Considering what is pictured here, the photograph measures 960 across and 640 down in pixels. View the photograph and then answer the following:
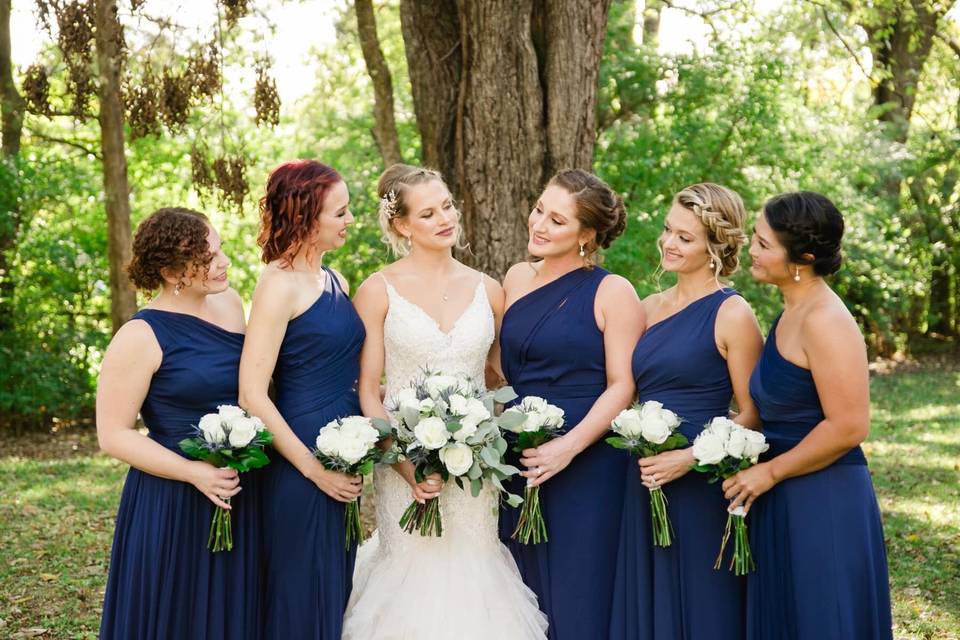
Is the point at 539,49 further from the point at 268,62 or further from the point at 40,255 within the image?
the point at 40,255

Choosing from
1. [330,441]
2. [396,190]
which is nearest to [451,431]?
[330,441]

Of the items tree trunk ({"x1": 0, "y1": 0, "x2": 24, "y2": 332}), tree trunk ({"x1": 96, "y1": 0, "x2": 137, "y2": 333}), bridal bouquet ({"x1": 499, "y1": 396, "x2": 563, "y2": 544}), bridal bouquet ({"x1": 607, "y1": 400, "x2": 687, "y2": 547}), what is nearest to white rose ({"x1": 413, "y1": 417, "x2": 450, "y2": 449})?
bridal bouquet ({"x1": 499, "y1": 396, "x2": 563, "y2": 544})

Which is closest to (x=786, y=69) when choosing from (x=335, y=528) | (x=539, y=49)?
(x=539, y=49)

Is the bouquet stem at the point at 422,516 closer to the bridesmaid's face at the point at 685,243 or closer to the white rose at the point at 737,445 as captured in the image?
the white rose at the point at 737,445

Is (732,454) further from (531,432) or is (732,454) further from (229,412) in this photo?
(229,412)

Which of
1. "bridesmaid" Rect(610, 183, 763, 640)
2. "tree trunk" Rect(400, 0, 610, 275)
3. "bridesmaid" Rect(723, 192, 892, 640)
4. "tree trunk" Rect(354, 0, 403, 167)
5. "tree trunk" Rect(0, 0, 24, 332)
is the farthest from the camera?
"tree trunk" Rect(0, 0, 24, 332)

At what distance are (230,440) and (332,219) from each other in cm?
109

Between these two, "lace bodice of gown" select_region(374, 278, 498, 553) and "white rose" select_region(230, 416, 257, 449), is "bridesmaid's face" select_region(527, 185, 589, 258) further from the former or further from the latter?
"white rose" select_region(230, 416, 257, 449)

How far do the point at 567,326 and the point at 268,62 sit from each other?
458 cm

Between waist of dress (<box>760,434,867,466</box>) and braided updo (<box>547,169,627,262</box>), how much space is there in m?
1.23

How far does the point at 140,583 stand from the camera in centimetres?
419

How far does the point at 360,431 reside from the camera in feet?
13.7

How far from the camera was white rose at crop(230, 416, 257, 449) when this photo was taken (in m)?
4.02

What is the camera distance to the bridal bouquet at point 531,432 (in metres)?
4.32
